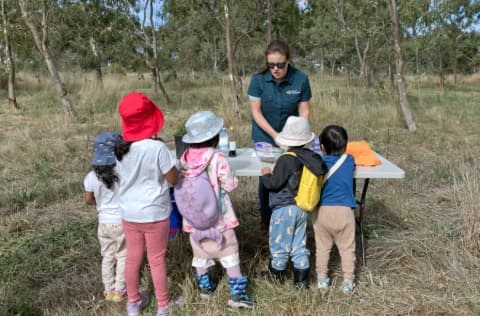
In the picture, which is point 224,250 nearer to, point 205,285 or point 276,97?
point 205,285

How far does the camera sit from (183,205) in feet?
7.59

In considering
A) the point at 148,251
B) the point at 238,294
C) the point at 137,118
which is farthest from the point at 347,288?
the point at 137,118

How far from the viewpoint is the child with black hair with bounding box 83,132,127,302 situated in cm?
236

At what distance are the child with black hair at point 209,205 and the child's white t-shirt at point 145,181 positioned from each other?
15cm

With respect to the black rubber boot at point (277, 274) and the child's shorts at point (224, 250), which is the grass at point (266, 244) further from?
the child's shorts at point (224, 250)

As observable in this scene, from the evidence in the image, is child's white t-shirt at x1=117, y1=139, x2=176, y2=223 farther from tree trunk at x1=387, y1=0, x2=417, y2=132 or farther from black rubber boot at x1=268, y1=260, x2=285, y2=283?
tree trunk at x1=387, y1=0, x2=417, y2=132

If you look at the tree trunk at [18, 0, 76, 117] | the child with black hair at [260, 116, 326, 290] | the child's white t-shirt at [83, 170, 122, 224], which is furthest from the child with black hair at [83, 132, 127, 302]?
the tree trunk at [18, 0, 76, 117]

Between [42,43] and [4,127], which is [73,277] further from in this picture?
[42,43]

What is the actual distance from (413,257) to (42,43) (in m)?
8.75

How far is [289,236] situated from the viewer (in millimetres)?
2482

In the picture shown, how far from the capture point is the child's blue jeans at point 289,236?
8.01 ft

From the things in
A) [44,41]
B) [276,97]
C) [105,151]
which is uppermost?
[44,41]

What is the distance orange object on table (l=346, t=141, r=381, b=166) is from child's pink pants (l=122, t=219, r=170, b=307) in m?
1.27

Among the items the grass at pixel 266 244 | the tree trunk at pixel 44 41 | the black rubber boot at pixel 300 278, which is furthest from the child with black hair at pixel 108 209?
the tree trunk at pixel 44 41
